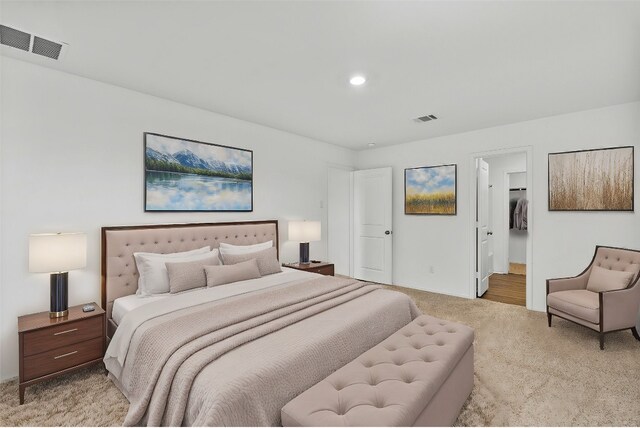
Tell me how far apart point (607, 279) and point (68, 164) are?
526 centimetres

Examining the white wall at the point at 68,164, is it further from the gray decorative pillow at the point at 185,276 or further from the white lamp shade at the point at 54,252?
the gray decorative pillow at the point at 185,276

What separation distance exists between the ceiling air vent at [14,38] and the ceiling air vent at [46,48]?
0.04 metres

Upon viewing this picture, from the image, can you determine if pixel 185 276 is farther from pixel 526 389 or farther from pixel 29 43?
pixel 526 389

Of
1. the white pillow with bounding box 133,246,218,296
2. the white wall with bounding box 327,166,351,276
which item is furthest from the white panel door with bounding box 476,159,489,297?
the white pillow with bounding box 133,246,218,296

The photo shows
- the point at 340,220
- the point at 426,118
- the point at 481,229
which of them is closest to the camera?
the point at 426,118

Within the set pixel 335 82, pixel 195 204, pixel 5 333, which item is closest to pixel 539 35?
pixel 335 82

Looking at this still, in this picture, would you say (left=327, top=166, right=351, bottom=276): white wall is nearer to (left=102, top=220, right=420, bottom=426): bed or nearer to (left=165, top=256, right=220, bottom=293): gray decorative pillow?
(left=102, top=220, right=420, bottom=426): bed

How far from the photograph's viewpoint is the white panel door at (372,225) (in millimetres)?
5367

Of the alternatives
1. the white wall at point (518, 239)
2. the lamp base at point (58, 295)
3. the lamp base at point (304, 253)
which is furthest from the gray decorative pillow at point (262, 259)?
the white wall at point (518, 239)

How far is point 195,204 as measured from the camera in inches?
137

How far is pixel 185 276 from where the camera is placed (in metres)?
2.84

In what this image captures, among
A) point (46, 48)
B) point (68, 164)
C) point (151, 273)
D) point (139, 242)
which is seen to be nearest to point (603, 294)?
point (151, 273)

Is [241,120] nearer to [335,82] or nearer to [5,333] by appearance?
[335,82]

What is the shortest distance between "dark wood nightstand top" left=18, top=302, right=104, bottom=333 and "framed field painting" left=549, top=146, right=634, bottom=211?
4.99m
